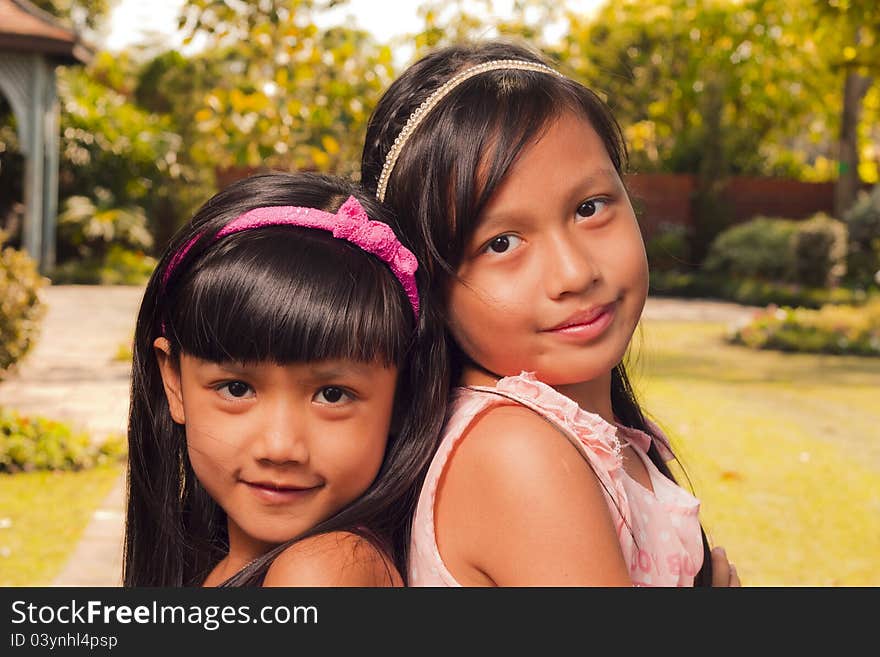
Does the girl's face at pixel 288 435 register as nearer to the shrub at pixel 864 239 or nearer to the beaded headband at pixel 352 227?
the beaded headband at pixel 352 227

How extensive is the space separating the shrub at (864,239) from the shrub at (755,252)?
1.00 m

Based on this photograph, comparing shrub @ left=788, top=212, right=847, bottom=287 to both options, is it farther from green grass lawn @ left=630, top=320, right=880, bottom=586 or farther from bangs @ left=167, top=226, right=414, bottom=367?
bangs @ left=167, top=226, right=414, bottom=367

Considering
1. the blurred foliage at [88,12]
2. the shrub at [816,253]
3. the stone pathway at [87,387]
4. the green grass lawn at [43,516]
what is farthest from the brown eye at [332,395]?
the blurred foliage at [88,12]

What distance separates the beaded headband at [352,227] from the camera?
1.38 meters

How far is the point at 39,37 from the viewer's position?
16.8 m

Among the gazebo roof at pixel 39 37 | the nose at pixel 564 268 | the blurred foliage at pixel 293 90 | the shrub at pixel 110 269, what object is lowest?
the shrub at pixel 110 269

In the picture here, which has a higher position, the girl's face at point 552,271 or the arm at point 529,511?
the girl's face at point 552,271

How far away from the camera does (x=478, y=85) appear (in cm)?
145

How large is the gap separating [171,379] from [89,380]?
777 cm

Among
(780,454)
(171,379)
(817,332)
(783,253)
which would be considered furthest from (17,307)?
(783,253)

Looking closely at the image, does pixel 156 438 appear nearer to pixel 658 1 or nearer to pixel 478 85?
pixel 478 85

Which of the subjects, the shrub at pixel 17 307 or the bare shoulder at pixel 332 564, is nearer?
the bare shoulder at pixel 332 564

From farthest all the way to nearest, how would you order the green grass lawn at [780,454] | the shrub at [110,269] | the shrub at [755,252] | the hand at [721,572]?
the shrub at [755,252]
the shrub at [110,269]
the green grass lawn at [780,454]
the hand at [721,572]
